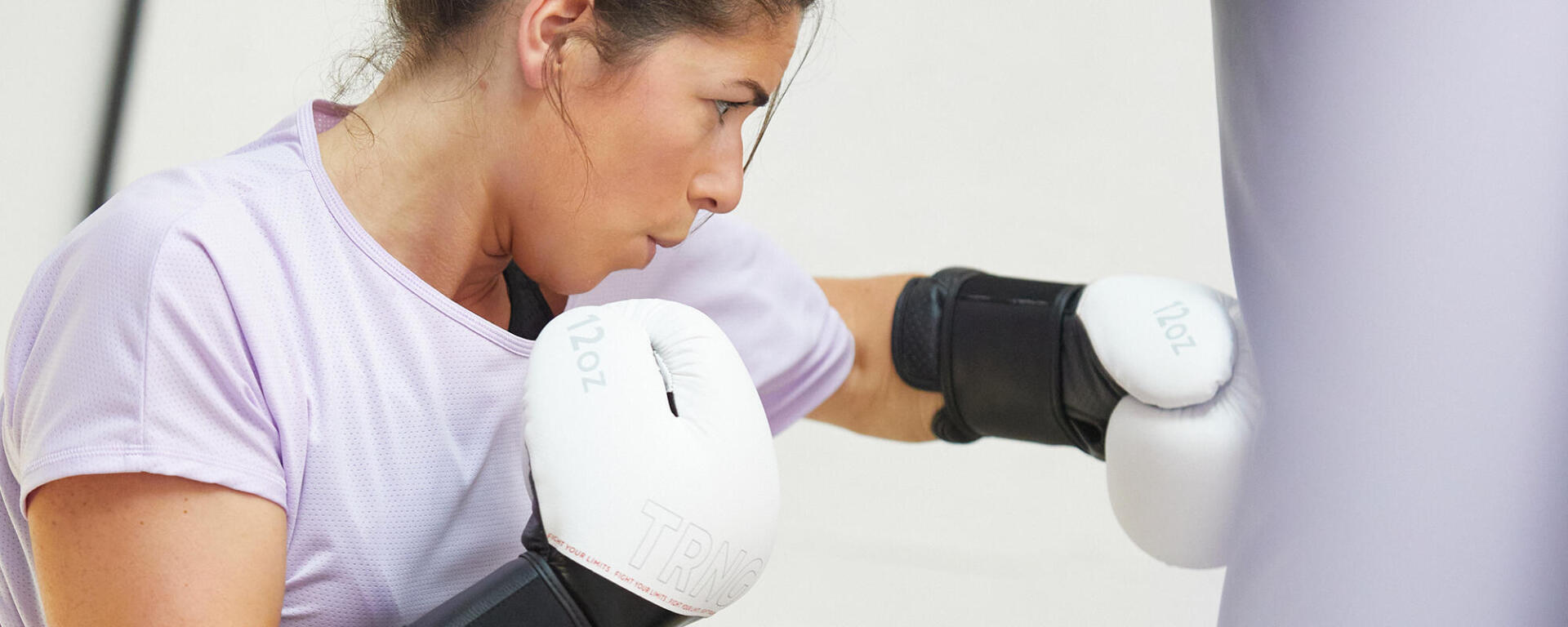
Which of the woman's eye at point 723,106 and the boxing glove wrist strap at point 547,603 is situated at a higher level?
the woman's eye at point 723,106

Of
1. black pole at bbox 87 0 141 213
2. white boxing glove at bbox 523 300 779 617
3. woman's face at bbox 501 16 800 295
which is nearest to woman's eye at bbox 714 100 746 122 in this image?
woman's face at bbox 501 16 800 295

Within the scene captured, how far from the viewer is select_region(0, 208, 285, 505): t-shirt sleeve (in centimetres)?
67

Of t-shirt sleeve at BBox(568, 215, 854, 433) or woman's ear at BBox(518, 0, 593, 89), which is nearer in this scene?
woman's ear at BBox(518, 0, 593, 89)

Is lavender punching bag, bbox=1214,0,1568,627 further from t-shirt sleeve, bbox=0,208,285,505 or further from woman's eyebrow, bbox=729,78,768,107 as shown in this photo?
t-shirt sleeve, bbox=0,208,285,505

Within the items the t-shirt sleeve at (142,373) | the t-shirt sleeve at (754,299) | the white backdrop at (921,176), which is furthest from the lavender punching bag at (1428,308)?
the white backdrop at (921,176)

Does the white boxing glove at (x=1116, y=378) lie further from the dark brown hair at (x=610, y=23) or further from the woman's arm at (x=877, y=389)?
the dark brown hair at (x=610, y=23)

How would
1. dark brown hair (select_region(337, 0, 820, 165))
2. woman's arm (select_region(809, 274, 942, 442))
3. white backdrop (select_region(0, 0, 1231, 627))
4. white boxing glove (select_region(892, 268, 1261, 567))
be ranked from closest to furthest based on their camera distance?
1. dark brown hair (select_region(337, 0, 820, 165))
2. white boxing glove (select_region(892, 268, 1261, 567))
3. woman's arm (select_region(809, 274, 942, 442))
4. white backdrop (select_region(0, 0, 1231, 627))

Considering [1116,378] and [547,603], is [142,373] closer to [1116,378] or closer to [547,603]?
[547,603]

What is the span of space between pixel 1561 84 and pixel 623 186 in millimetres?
522

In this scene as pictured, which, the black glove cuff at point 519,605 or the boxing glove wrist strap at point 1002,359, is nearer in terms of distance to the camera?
the black glove cuff at point 519,605

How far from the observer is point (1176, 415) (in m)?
0.90

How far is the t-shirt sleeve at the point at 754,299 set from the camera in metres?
1.05

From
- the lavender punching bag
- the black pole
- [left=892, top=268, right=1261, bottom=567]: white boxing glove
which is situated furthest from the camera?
the black pole

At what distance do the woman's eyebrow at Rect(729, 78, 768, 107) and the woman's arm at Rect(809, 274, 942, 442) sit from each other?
38 centimetres
